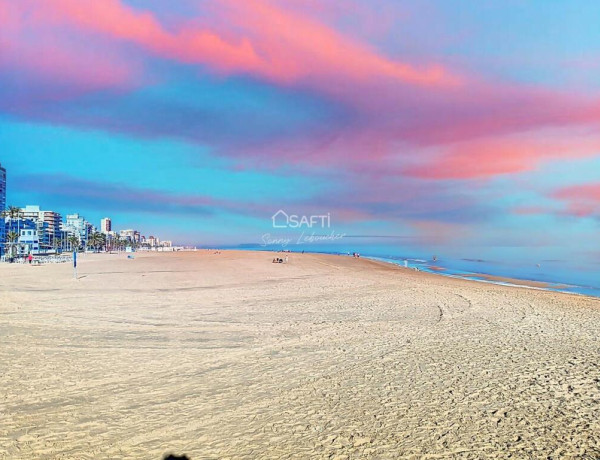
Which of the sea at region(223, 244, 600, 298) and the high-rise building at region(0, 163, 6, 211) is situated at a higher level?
the high-rise building at region(0, 163, 6, 211)

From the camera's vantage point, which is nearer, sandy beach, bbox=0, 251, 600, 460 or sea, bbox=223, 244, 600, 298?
sandy beach, bbox=0, 251, 600, 460

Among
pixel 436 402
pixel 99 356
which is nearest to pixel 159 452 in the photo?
pixel 436 402

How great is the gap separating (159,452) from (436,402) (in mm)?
4517

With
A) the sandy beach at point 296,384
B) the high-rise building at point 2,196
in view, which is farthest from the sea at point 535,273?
the high-rise building at point 2,196

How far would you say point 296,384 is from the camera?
299 inches

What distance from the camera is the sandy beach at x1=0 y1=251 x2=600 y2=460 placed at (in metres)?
5.31

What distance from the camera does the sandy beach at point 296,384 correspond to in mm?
5312

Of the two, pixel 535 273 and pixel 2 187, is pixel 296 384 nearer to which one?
pixel 535 273

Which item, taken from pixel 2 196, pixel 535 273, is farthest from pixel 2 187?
pixel 535 273

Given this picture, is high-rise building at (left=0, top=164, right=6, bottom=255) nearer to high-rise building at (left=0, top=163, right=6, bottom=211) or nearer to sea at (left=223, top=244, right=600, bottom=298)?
high-rise building at (left=0, top=163, right=6, bottom=211)

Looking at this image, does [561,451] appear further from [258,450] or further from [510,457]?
[258,450]

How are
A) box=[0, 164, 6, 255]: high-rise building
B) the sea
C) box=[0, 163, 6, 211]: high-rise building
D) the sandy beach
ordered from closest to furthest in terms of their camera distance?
1. the sandy beach
2. the sea
3. box=[0, 164, 6, 255]: high-rise building
4. box=[0, 163, 6, 211]: high-rise building

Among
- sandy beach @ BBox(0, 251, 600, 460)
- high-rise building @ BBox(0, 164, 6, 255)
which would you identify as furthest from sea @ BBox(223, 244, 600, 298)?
high-rise building @ BBox(0, 164, 6, 255)

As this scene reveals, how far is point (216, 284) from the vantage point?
83.9 ft
